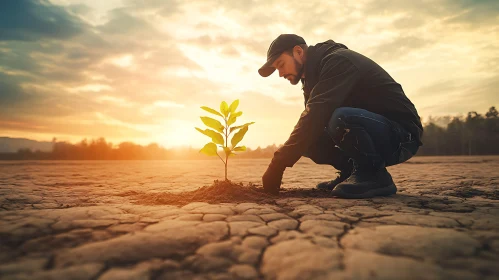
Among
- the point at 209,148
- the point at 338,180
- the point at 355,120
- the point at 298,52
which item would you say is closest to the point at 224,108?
the point at 209,148

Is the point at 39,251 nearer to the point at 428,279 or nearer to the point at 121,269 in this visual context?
the point at 121,269

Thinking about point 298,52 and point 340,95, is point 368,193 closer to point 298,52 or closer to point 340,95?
point 340,95

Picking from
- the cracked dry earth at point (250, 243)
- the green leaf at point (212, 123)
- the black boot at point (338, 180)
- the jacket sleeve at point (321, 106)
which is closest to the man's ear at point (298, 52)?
the jacket sleeve at point (321, 106)

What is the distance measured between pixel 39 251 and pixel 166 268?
507 millimetres

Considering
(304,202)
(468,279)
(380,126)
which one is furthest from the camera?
(380,126)

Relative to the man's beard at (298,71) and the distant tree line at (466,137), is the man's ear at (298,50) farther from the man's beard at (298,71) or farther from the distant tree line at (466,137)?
the distant tree line at (466,137)

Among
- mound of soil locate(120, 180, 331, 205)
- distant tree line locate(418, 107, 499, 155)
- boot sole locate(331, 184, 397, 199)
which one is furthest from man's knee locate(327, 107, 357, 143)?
distant tree line locate(418, 107, 499, 155)

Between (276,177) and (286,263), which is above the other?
(276,177)

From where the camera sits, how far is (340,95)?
2018 millimetres

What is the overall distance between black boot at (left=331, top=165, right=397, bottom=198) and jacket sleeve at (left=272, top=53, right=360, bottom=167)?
1.36 ft

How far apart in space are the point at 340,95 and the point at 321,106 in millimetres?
165

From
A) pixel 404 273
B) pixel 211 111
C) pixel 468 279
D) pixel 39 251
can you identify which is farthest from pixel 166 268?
pixel 211 111

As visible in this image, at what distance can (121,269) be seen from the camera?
→ 0.83 meters

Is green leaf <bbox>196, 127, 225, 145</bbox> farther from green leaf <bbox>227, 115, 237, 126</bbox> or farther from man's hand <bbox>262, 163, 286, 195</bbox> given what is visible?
man's hand <bbox>262, 163, 286, 195</bbox>
